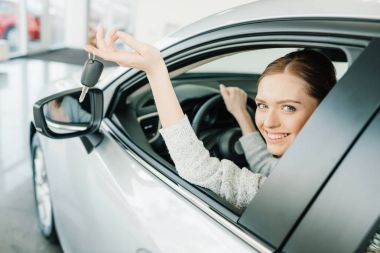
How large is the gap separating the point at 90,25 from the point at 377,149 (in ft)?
37.7

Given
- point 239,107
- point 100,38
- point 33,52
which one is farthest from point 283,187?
point 33,52

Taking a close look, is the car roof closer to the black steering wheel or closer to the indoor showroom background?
the black steering wheel

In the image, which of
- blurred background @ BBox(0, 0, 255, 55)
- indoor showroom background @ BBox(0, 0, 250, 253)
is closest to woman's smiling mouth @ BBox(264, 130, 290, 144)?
indoor showroom background @ BBox(0, 0, 250, 253)

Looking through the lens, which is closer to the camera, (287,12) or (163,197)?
(287,12)

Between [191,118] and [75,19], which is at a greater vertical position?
[75,19]

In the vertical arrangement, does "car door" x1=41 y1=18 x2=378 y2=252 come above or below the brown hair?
below

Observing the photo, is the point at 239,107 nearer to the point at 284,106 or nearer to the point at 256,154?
the point at 256,154

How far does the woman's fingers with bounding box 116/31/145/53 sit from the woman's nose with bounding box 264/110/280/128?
1.25ft

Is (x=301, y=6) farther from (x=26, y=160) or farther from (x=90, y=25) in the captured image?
(x=90, y=25)

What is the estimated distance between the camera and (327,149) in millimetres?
631

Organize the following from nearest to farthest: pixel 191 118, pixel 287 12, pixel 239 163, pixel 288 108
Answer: pixel 287 12, pixel 288 108, pixel 239 163, pixel 191 118

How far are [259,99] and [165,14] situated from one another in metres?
7.47

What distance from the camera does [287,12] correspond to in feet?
2.64

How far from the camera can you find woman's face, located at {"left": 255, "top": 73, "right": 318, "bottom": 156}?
90 centimetres
